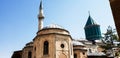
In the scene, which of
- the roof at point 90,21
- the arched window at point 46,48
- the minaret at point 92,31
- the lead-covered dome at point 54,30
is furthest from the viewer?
the roof at point 90,21

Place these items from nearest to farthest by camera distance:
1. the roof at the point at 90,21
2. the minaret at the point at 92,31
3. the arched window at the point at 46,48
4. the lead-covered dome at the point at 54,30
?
1. the arched window at the point at 46,48
2. the lead-covered dome at the point at 54,30
3. the minaret at the point at 92,31
4. the roof at the point at 90,21

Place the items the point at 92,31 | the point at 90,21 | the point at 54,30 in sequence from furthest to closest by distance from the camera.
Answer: the point at 90,21
the point at 92,31
the point at 54,30

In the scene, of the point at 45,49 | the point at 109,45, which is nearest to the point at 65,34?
the point at 45,49

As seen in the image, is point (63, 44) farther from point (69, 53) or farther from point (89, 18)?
point (89, 18)

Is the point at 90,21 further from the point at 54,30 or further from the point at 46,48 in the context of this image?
the point at 46,48

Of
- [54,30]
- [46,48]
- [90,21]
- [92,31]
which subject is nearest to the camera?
[46,48]

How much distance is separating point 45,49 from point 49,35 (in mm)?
1503

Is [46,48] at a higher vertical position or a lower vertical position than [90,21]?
lower

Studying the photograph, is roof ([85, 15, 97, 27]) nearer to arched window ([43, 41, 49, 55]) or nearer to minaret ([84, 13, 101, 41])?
minaret ([84, 13, 101, 41])

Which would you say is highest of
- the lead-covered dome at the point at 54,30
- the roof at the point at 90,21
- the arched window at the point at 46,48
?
the roof at the point at 90,21

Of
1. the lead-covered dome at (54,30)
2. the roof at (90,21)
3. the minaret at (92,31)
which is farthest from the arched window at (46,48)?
the roof at (90,21)

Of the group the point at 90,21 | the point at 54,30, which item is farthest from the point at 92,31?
the point at 54,30

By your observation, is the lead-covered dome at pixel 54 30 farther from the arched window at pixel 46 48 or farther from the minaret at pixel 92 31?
the minaret at pixel 92 31

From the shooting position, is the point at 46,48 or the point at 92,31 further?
the point at 92,31
